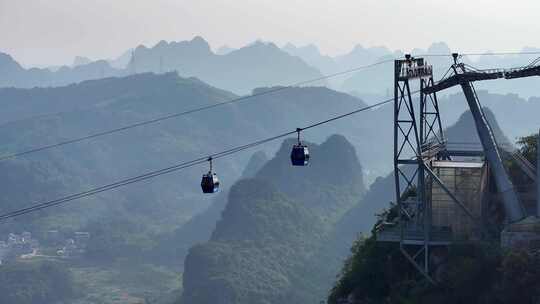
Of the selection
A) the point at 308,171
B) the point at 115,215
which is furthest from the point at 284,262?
the point at 115,215

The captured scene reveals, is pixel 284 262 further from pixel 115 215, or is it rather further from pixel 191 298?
pixel 115 215

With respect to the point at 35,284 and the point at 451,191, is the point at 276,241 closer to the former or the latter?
the point at 35,284

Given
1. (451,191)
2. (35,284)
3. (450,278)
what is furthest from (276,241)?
(450,278)

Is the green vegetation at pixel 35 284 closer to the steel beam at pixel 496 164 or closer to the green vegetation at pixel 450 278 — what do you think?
the green vegetation at pixel 450 278

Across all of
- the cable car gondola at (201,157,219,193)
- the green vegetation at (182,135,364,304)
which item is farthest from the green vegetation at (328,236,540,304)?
the green vegetation at (182,135,364,304)

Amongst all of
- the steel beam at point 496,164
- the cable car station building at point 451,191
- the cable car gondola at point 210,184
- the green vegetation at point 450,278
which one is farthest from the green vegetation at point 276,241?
the steel beam at point 496,164

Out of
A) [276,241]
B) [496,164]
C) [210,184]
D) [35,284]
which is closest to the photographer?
[210,184]

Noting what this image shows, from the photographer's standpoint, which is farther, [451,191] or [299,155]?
[299,155]

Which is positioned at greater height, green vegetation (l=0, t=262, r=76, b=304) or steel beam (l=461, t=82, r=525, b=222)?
green vegetation (l=0, t=262, r=76, b=304)

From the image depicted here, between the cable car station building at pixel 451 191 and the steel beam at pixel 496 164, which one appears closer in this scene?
the steel beam at pixel 496 164

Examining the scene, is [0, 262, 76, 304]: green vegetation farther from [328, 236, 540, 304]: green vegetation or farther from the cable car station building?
the cable car station building

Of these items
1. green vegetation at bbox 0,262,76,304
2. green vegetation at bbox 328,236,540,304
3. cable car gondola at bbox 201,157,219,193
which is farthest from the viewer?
green vegetation at bbox 0,262,76,304

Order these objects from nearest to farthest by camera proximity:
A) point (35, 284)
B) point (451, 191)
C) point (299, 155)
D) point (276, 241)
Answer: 1. point (451, 191)
2. point (299, 155)
3. point (276, 241)
4. point (35, 284)
